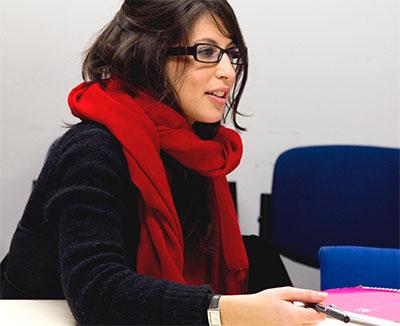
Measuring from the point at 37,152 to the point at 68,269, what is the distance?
5.32ft

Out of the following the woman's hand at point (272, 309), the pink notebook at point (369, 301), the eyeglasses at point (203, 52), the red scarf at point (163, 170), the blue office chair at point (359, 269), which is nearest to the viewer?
the woman's hand at point (272, 309)

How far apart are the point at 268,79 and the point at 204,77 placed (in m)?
1.38

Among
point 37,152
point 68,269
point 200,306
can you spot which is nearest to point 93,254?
point 68,269

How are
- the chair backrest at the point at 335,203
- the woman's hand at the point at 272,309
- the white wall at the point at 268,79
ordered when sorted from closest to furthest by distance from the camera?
the woman's hand at the point at 272,309
the chair backrest at the point at 335,203
the white wall at the point at 268,79

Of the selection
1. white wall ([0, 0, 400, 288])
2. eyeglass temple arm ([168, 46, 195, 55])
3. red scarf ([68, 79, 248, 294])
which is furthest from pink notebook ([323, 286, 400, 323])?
white wall ([0, 0, 400, 288])

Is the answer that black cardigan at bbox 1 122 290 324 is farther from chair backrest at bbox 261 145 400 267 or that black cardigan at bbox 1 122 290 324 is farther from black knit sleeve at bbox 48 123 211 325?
chair backrest at bbox 261 145 400 267

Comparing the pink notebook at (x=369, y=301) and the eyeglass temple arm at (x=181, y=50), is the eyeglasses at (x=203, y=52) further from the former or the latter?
the pink notebook at (x=369, y=301)

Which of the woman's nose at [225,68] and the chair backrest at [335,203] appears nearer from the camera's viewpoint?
the woman's nose at [225,68]

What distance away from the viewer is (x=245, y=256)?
5.12ft

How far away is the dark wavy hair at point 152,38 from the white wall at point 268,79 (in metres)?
1.25

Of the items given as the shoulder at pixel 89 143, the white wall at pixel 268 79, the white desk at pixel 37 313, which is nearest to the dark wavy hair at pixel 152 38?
the shoulder at pixel 89 143

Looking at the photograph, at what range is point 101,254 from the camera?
1.08 metres

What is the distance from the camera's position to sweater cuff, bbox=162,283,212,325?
103 cm

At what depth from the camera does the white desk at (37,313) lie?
3.57ft
